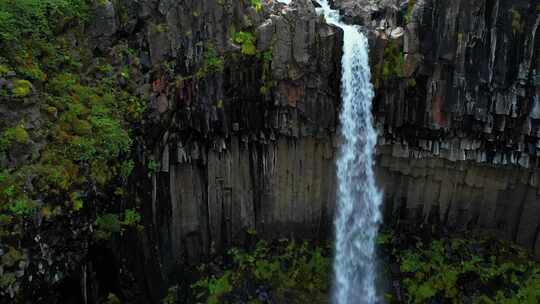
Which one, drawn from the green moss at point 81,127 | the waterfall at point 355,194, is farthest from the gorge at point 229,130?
the waterfall at point 355,194

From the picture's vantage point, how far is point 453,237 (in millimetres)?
15930

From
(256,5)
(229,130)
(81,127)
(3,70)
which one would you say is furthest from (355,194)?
(3,70)

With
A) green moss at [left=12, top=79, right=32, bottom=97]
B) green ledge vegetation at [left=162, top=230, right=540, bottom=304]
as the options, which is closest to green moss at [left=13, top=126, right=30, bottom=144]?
green moss at [left=12, top=79, right=32, bottom=97]

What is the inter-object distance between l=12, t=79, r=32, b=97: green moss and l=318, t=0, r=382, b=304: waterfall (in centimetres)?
876

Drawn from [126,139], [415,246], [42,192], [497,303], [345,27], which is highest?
[345,27]

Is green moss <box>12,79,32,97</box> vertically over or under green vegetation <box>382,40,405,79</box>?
under

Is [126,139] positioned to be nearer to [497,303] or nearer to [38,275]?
[38,275]

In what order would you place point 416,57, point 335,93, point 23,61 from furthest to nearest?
point 335,93 → point 416,57 → point 23,61

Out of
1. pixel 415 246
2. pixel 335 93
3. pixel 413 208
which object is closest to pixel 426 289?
pixel 415 246

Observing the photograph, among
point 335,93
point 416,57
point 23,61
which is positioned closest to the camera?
point 23,61

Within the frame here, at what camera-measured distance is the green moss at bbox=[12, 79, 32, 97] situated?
9336 mm

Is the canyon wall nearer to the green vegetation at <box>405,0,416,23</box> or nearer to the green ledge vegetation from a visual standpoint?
the green vegetation at <box>405,0,416,23</box>

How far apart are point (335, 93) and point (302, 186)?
11.4 feet

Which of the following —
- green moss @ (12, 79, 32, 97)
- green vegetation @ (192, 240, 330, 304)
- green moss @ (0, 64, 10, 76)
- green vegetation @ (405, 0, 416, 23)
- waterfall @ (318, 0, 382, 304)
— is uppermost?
green vegetation @ (405, 0, 416, 23)
